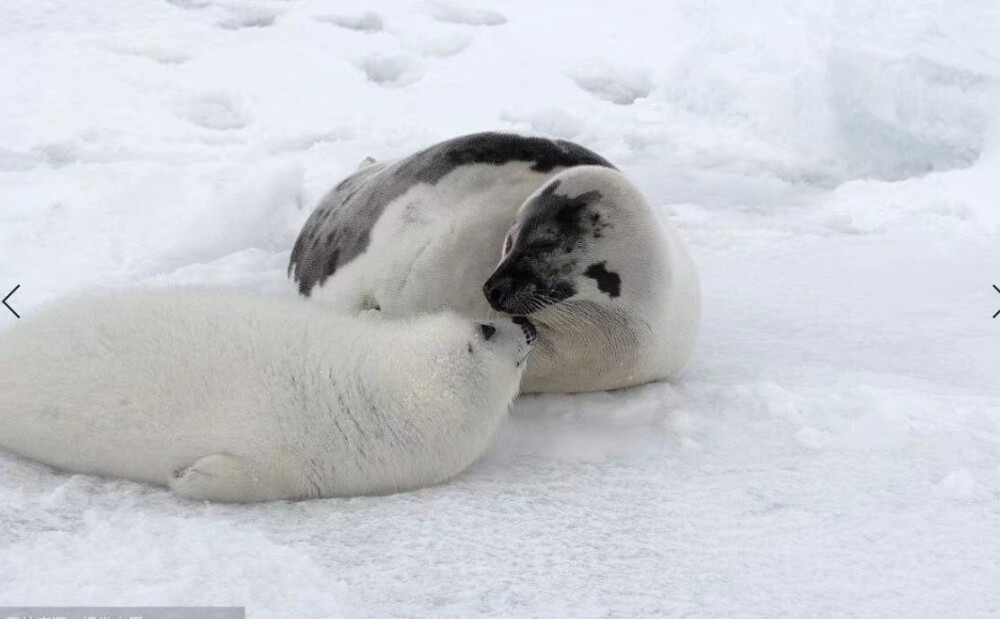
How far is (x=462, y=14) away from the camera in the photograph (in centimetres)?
730

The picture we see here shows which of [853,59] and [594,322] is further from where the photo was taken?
[853,59]

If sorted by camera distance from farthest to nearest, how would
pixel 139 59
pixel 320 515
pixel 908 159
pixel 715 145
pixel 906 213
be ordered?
pixel 139 59 → pixel 715 145 → pixel 908 159 → pixel 906 213 → pixel 320 515

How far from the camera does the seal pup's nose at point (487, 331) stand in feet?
7.54

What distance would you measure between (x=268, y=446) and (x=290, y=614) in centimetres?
55

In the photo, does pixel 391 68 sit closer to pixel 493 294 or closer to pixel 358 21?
pixel 358 21

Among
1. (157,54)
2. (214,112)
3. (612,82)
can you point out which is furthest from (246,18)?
(612,82)

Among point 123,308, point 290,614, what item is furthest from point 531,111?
point 290,614

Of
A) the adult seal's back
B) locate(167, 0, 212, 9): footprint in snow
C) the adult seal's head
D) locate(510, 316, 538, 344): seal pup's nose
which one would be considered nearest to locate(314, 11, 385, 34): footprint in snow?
locate(167, 0, 212, 9): footprint in snow

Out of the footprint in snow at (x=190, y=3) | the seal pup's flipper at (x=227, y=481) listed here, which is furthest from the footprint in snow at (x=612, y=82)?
the seal pup's flipper at (x=227, y=481)

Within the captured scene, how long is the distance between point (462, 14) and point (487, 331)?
5.36 m

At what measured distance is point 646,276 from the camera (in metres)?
2.69

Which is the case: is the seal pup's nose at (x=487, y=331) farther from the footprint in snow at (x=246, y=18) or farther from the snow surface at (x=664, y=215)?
the footprint in snow at (x=246, y=18)

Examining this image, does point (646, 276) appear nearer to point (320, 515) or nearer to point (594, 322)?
point (594, 322)

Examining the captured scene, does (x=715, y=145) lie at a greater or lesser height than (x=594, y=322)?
lesser
